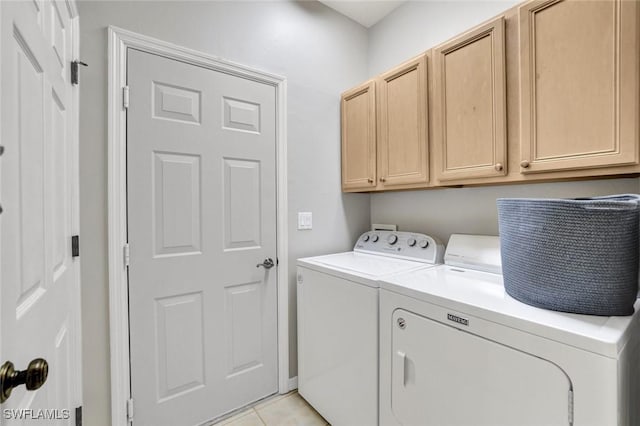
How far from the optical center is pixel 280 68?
6.63 ft

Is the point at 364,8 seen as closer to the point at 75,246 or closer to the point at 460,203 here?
the point at 460,203

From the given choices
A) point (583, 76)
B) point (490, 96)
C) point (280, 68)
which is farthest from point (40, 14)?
point (583, 76)

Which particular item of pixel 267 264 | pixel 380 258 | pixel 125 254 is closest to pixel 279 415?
pixel 267 264

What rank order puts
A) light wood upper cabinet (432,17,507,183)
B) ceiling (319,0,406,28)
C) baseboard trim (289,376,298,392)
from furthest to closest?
ceiling (319,0,406,28) → baseboard trim (289,376,298,392) → light wood upper cabinet (432,17,507,183)

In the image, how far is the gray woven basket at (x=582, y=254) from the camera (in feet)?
2.87

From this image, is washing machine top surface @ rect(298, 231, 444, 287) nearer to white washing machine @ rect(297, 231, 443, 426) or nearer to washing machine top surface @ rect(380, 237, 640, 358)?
white washing machine @ rect(297, 231, 443, 426)

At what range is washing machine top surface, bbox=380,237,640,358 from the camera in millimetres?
804

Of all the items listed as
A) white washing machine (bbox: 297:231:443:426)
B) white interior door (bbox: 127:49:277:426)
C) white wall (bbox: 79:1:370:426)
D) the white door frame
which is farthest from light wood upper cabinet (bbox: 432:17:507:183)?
the white door frame

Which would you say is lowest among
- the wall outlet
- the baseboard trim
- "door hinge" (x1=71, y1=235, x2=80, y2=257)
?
the baseboard trim

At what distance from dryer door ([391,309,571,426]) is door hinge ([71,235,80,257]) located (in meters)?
1.49

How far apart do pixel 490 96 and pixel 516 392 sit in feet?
4.12

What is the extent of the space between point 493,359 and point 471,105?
1.18m

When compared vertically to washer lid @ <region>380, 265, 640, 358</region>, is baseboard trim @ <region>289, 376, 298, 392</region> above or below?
below

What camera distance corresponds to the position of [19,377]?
63 centimetres
